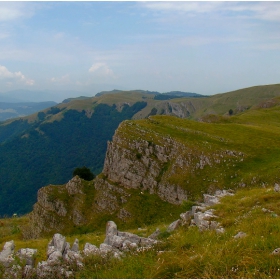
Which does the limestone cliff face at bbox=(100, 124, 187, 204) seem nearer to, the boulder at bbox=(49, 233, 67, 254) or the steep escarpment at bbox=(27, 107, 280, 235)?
the steep escarpment at bbox=(27, 107, 280, 235)

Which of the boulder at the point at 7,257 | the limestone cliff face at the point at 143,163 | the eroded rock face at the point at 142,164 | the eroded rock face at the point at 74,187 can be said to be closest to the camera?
the boulder at the point at 7,257

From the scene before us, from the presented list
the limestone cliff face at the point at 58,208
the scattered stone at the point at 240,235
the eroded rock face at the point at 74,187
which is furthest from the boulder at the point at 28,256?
the eroded rock face at the point at 74,187

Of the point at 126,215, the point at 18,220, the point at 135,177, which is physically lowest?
the point at 18,220

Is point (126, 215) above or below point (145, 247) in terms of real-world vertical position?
below

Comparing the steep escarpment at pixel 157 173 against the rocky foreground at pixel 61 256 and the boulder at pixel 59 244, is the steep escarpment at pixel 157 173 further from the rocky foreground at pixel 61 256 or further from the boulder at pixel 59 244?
the boulder at pixel 59 244

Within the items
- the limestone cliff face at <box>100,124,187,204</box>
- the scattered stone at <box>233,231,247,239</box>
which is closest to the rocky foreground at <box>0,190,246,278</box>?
the scattered stone at <box>233,231,247,239</box>

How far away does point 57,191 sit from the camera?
60281 mm

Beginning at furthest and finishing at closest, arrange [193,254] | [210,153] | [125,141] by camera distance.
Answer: [125,141]
[210,153]
[193,254]

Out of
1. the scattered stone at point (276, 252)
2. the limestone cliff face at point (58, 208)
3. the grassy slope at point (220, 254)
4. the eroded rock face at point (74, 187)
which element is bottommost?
the limestone cliff face at point (58, 208)

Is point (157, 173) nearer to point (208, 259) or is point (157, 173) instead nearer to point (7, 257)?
point (7, 257)

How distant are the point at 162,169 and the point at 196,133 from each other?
1039cm

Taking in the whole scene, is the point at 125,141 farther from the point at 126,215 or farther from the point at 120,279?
the point at 120,279

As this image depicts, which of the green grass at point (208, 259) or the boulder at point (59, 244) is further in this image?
the boulder at point (59, 244)

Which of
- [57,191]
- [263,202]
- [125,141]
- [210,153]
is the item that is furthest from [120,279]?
[57,191]
